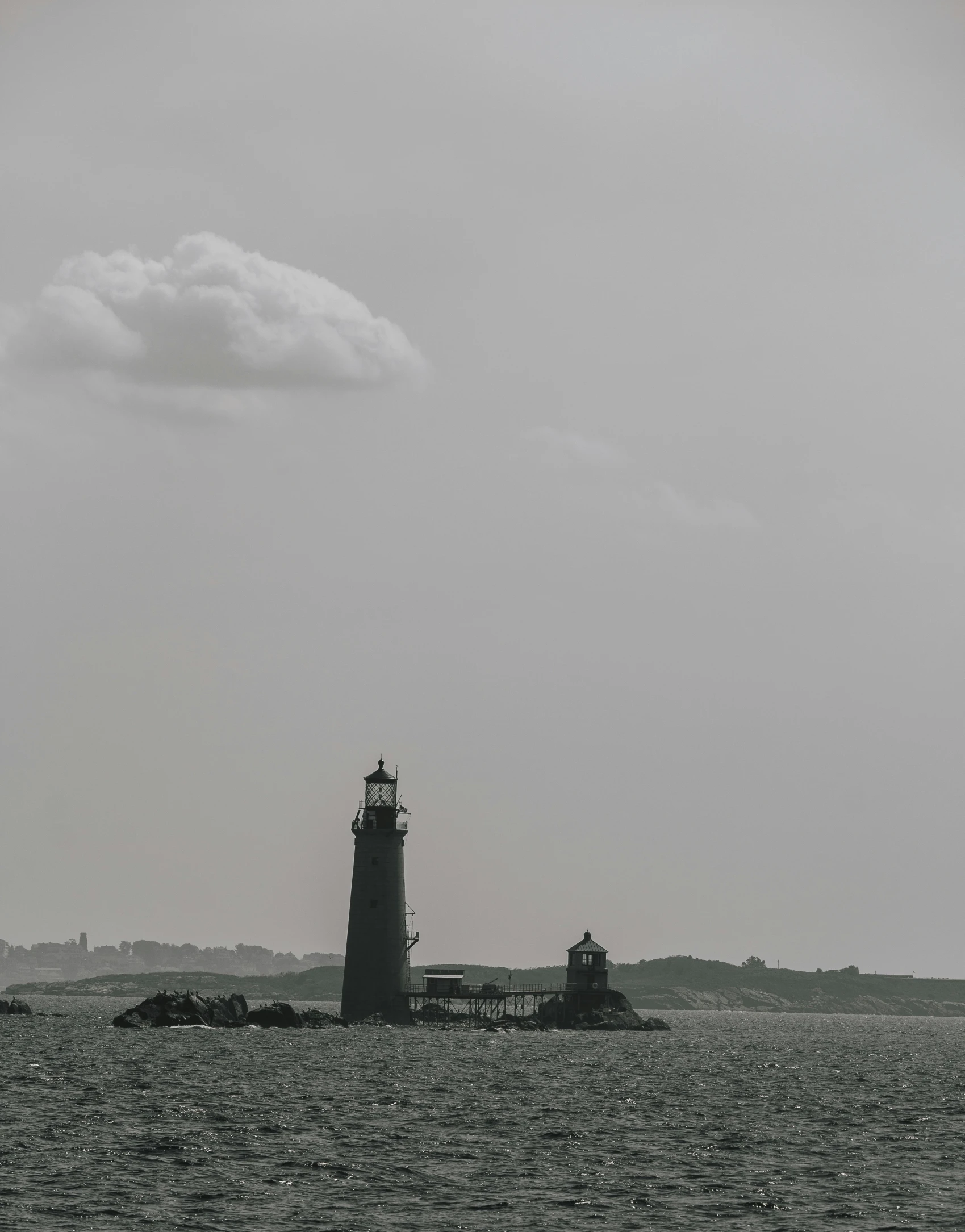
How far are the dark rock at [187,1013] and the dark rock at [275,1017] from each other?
655 millimetres

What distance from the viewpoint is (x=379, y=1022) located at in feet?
289

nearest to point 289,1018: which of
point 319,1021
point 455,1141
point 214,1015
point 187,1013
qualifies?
point 319,1021

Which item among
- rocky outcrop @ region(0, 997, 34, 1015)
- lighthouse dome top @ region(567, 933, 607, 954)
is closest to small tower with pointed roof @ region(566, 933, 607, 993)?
lighthouse dome top @ region(567, 933, 607, 954)

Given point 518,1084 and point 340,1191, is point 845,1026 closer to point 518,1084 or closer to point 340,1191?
point 518,1084

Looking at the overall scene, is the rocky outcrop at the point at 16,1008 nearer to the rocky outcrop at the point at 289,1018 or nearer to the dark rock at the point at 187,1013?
the dark rock at the point at 187,1013

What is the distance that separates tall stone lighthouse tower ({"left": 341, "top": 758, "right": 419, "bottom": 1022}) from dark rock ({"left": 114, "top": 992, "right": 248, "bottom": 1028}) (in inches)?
349

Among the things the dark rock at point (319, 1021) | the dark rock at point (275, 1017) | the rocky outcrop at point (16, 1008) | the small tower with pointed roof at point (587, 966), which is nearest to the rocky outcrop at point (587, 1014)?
Answer: the small tower with pointed roof at point (587, 966)

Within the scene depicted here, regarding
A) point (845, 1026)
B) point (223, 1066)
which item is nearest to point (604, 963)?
point (223, 1066)

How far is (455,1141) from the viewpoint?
41781 mm

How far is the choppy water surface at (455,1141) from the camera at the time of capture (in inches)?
1257

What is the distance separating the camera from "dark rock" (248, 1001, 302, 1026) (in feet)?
297

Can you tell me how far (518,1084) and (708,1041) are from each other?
53112 mm

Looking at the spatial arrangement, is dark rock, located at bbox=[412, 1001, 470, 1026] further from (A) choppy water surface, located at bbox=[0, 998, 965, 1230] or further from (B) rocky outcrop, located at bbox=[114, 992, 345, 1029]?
(A) choppy water surface, located at bbox=[0, 998, 965, 1230]

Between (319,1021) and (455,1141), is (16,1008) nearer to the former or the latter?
(319,1021)
